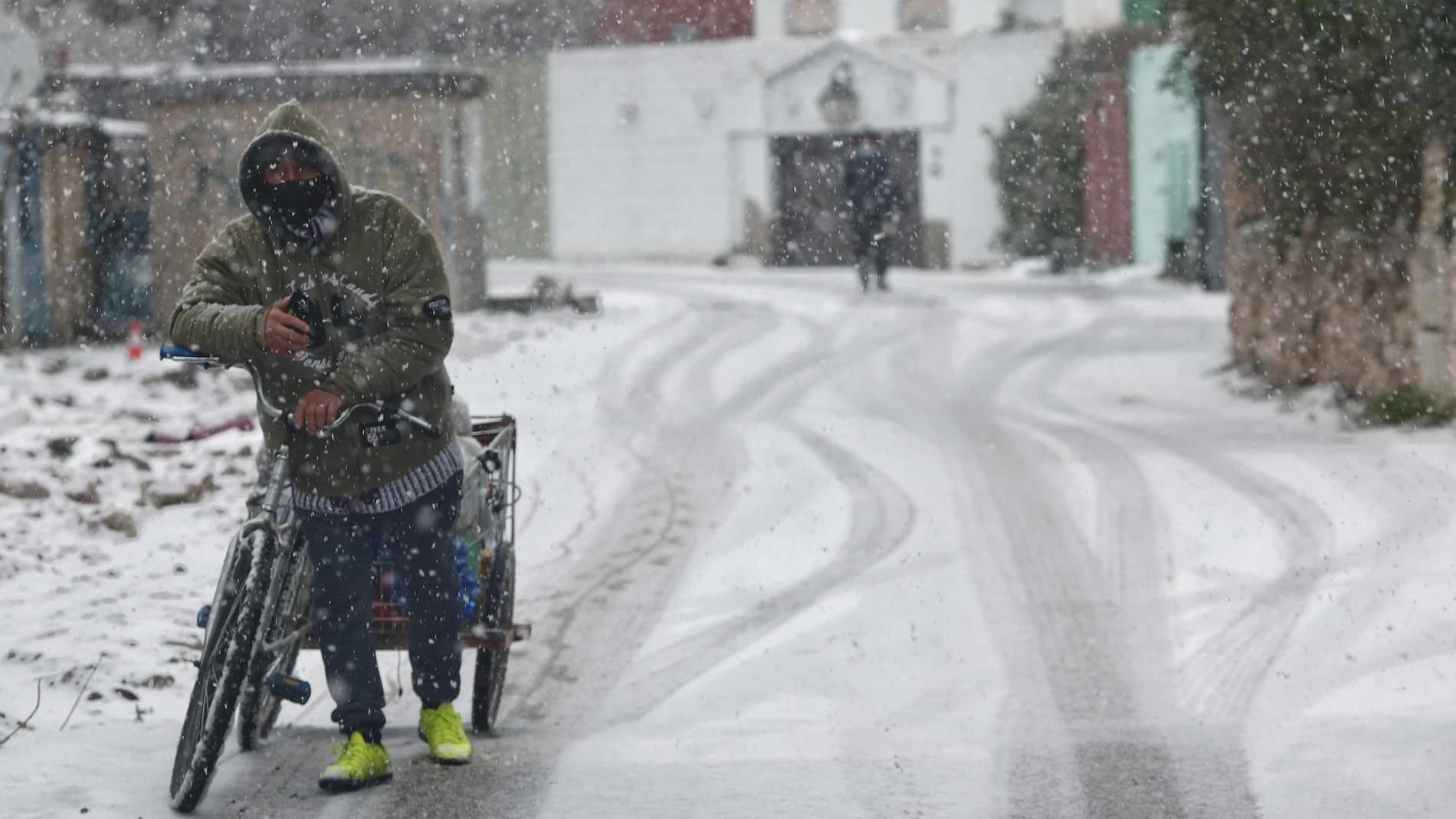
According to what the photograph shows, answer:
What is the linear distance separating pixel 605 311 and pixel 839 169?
16.7 meters

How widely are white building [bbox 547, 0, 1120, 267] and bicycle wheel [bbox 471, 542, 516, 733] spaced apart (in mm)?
28344

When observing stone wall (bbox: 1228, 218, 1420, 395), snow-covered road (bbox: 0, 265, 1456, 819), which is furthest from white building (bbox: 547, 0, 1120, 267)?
snow-covered road (bbox: 0, 265, 1456, 819)

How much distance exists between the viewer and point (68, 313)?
1809cm

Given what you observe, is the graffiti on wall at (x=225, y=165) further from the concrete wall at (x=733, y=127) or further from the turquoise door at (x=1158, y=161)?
the concrete wall at (x=733, y=127)

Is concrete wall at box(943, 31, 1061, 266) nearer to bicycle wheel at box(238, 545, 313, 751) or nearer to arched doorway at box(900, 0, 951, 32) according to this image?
arched doorway at box(900, 0, 951, 32)

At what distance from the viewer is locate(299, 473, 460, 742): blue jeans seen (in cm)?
441

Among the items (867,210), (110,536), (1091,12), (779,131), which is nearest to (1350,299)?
(110,536)

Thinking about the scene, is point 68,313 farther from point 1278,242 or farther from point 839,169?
point 839,169

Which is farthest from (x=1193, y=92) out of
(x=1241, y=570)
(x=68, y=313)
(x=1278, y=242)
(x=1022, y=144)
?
(x=1022, y=144)

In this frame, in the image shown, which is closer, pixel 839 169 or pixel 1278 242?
pixel 1278 242

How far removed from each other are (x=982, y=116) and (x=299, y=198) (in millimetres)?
30201

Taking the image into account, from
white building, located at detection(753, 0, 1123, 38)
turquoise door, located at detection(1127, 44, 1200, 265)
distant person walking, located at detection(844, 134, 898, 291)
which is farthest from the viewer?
white building, located at detection(753, 0, 1123, 38)

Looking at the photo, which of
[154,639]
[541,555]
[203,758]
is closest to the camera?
[203,758]

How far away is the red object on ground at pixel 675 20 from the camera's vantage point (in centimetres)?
3947
